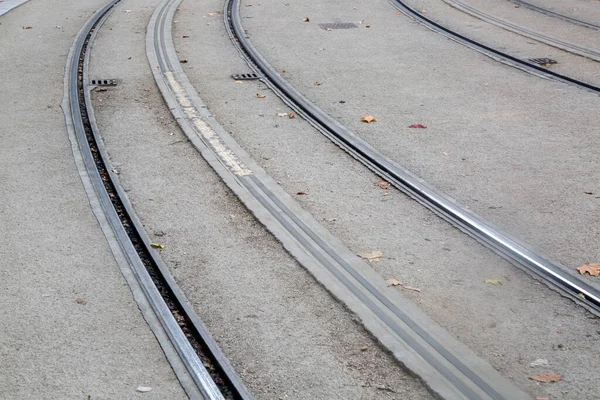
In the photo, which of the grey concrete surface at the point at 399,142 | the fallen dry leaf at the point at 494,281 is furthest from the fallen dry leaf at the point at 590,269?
the fallen dry leaf at the point at 494,281

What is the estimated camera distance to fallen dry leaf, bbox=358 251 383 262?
5871 millimetres

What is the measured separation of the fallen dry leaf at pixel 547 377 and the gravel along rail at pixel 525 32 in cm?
838

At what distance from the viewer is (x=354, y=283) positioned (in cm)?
552

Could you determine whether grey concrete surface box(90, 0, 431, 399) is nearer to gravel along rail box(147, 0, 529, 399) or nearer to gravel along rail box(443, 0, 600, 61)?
gravel along rail box(147, 0, 529, 399)

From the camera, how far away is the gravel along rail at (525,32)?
1216 centimetres

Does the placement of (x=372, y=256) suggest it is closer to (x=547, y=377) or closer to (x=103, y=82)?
(x=547, y=377)

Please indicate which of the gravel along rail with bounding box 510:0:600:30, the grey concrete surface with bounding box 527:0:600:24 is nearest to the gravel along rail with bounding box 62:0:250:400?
the gravel along rail with bounding box 510:0:600:30

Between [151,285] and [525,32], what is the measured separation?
33.9ft

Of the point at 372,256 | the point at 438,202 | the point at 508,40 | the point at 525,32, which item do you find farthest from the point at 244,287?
the point at 525,32

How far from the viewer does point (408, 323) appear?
502 centimetres

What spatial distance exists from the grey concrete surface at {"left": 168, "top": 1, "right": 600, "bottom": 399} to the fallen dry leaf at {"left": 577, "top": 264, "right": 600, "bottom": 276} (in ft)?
1.11

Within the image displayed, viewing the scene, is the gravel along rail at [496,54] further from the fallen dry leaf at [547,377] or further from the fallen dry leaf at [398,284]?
the fallen dry leaf at [547,377]

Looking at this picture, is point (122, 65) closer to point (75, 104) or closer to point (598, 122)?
point (75, 104)

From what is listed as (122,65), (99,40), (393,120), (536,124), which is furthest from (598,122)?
(99,40)
